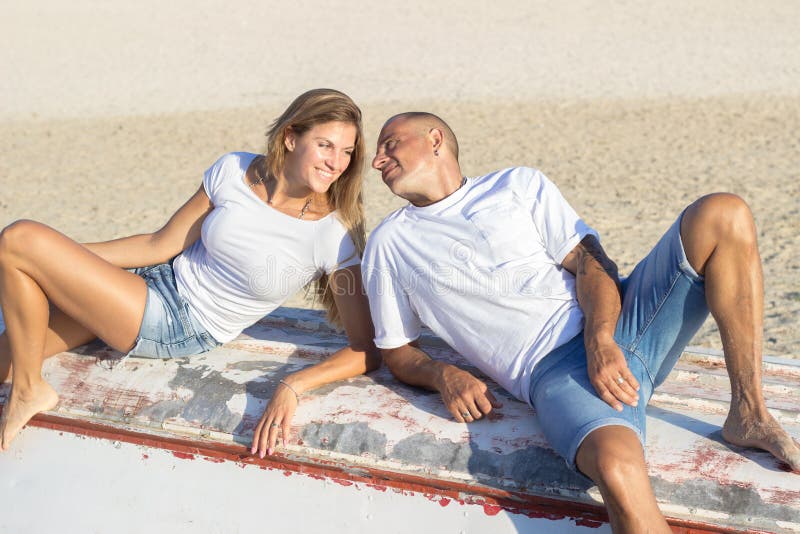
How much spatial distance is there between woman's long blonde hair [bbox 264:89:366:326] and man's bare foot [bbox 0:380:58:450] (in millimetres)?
1026

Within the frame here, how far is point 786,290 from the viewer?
559 centimetres

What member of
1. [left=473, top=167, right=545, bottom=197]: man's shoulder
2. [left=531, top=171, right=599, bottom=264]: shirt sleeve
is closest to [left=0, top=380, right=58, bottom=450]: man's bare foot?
[left=473, top=167, right=545, bottom=197]: man's shoulder

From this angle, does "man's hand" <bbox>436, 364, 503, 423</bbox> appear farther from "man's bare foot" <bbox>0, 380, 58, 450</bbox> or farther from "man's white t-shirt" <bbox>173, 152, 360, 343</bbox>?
"man's bare foot" <bbox>0, 380, 58, 450</bbox>

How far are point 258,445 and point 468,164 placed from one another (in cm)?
669

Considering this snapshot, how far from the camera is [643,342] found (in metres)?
2.75

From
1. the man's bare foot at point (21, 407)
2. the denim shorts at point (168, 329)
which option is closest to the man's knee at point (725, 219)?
the denim shorts at point (168, 329)

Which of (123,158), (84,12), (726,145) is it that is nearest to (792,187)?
(726,145)

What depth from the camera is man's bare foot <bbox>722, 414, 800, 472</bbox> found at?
240cm

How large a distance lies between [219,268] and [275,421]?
0.74 m

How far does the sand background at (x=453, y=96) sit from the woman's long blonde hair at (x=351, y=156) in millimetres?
2471

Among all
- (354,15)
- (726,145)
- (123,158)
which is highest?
(354,15)

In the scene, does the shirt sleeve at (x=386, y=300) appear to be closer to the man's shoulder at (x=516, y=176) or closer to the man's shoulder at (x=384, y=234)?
the man's shoulder at (x=384, y=234)

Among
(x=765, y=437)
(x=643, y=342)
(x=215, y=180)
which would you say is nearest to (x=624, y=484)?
(x=765, y=437)

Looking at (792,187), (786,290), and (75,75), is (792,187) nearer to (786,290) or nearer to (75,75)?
(786,290)
